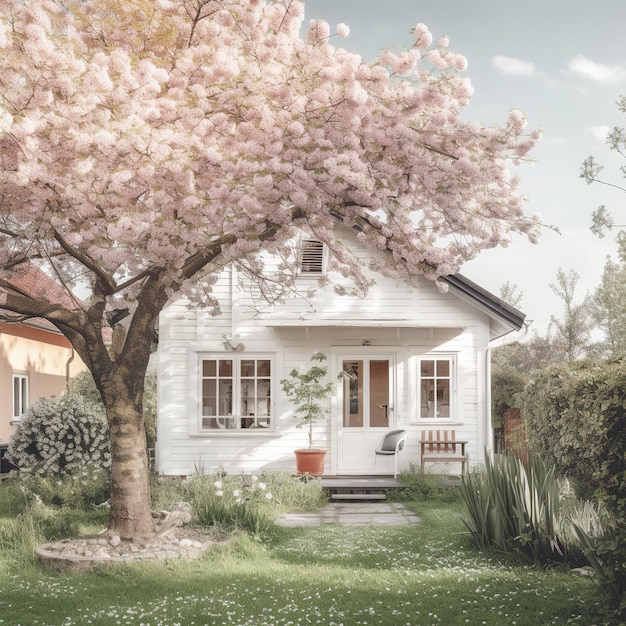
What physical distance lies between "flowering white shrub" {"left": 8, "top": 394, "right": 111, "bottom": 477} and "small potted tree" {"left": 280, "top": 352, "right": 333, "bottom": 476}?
3.34 meters

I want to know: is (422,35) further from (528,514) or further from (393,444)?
(393,444)

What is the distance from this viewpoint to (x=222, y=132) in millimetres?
7480

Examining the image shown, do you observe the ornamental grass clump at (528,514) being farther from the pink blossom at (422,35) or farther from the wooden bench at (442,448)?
the wooden bench at (442,448)

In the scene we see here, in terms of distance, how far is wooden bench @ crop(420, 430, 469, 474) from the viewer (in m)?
14.6

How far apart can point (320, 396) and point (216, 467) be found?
230cm

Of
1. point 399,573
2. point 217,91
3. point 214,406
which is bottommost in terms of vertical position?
point 399,573

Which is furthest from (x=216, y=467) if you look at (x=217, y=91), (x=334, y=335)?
(x=217, y=91)

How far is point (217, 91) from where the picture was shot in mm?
7484

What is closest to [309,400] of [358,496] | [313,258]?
[358,496]

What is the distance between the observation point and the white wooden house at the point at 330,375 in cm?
1509

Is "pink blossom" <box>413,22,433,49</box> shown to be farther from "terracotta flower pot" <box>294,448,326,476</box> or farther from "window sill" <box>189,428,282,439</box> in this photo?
Answer: "window sill" <box>189,428,282,439</box>

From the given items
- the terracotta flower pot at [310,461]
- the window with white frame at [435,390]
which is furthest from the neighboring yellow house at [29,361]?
the window with white frame at [435,390]

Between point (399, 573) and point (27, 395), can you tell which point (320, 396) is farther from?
point (27, 395)

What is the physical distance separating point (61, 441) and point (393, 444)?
5659 millimetres
